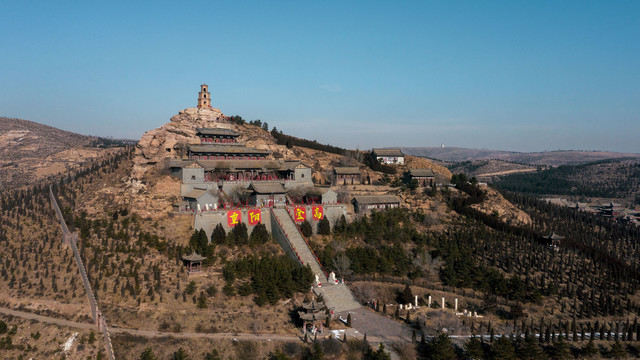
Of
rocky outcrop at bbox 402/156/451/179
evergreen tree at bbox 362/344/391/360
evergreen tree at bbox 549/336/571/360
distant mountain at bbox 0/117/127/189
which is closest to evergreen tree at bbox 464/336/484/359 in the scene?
evergreen tree at bbox 549/336/571/360

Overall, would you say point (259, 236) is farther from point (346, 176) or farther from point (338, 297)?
point (346, 176)

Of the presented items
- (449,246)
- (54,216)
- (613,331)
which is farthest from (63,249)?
(613,331)

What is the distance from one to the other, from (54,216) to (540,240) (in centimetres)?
6379

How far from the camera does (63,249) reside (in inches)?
1732

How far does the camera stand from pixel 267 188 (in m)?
55.1

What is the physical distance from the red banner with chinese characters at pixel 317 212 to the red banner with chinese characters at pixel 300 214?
126cm

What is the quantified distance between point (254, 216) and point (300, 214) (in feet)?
20.6

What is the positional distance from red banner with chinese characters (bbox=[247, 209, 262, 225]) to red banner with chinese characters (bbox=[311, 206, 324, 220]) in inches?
295

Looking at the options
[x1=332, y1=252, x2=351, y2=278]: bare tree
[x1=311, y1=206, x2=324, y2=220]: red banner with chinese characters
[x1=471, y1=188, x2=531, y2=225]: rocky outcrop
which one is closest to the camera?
[x1=332, y1=252, x2=351, y2=278]: bare tree

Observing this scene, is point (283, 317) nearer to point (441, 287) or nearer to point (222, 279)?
point (222, 279)

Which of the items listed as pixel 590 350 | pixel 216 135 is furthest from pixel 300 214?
pixel 590 350

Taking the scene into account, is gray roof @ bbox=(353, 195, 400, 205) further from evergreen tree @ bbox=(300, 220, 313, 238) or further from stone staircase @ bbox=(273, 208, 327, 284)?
stone staircase @ bbox=(273, 208, 327, 284)

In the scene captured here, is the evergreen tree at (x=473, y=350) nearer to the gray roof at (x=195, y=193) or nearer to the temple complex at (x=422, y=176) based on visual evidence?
the gray roof at (x=195, y=193)

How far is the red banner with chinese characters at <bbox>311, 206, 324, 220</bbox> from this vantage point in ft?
182
